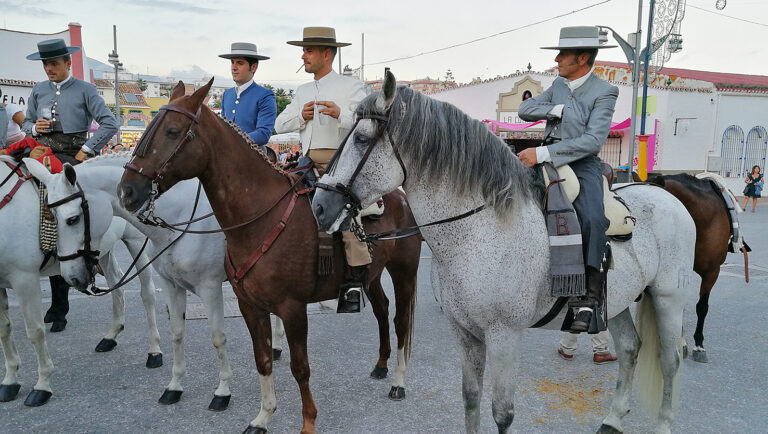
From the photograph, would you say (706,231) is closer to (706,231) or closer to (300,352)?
(706,231)

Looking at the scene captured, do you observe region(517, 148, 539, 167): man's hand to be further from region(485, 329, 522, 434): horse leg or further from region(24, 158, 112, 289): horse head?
region(24, 158, 112, 289): horse head

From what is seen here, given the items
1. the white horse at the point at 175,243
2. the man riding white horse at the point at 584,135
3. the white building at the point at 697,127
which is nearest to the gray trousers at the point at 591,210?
the man riding white horse at the point at 584,135

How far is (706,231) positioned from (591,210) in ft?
9.26

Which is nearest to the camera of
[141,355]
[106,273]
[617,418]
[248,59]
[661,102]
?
[617,418]

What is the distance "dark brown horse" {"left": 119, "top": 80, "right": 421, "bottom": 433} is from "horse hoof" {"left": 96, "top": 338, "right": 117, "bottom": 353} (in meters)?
2.34

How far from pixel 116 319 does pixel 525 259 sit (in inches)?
176

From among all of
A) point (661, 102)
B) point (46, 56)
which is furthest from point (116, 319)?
point (661, 102)

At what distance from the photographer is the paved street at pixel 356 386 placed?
3674mm

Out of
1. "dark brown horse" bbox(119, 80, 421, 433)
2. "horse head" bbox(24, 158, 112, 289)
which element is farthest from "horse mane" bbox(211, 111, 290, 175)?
"horse head" bbox(24, 158, 112, 289)

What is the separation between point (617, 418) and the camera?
352 centimetres

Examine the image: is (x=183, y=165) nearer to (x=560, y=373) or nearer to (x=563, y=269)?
(x=563, y=269)

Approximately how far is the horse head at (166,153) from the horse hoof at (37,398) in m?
2.21

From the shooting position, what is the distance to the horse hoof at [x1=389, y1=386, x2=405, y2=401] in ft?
13.4

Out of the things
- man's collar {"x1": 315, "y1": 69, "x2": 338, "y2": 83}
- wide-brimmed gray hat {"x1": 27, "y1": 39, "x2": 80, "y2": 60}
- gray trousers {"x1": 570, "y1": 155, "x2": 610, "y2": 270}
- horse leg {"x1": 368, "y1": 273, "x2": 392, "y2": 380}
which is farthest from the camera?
wide-brimmed gray hat {"x1": 27, "y1": 39, "x2": 80, "y2": 60}
